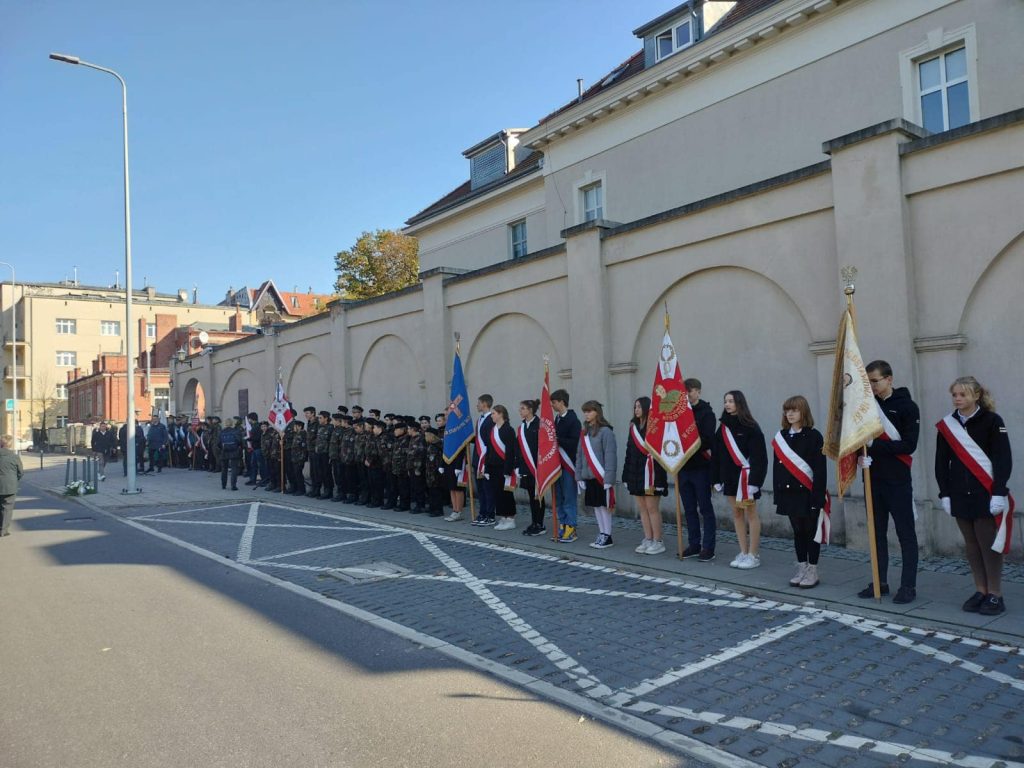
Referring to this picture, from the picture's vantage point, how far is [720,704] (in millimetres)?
4680

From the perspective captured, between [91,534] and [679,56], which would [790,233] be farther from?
[91,534]

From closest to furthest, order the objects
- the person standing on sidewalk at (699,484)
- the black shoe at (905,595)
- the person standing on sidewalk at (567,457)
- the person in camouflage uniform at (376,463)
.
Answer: the black shoe at (905,595)
the person standing on sidewalk at (699,484)
the person standing on sidewalk at (567,457)
the person in camouflage uniform at (376,463)

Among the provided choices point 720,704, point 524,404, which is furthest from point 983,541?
point 524,404

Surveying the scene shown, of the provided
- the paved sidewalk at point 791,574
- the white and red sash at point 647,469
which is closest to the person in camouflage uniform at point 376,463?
the paved sidewalk at point 791,574

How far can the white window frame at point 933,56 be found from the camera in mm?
11914

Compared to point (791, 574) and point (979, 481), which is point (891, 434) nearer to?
point (979, 481)

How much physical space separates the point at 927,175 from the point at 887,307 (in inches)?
60.5

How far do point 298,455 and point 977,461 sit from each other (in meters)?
14.4

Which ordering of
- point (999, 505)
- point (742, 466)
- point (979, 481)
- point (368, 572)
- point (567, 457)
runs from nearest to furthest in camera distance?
point (999, 505)
point (979, 481)
point (742, 466)
point (368, 572)
point (567, 457)

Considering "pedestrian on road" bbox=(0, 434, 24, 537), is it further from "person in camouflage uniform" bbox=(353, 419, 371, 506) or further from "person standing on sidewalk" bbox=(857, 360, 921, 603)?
"person standing on sidewalk" bbox=(857, 360, 921, 603)

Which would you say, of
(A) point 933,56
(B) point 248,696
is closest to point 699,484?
(B) point 248,696

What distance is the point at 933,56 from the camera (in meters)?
12.5

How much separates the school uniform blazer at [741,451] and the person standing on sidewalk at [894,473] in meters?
1.26

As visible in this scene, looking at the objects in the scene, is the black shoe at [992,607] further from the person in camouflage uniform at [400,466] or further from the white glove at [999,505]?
the person in camouflage uniform at [400,466]
